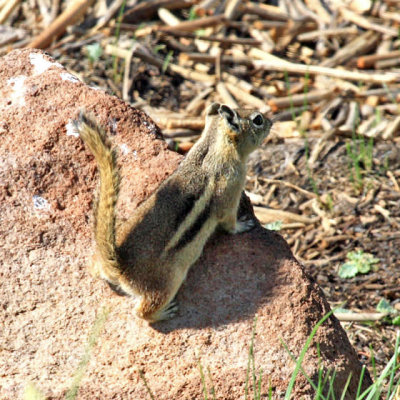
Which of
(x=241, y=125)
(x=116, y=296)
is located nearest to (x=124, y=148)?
(x=241, y=125)

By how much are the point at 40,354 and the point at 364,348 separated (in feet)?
8.48

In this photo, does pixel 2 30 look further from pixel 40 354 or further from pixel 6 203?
pixel 40 354

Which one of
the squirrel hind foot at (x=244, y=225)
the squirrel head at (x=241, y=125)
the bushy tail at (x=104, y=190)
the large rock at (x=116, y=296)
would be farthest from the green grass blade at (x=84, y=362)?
the squirrel head at (x=241, y=125)

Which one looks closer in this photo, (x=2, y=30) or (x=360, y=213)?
(x=360, y=213)

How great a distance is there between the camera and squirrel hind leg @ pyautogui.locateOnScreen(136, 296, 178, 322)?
3987 mm

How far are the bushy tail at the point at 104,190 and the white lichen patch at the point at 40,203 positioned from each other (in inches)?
22.2

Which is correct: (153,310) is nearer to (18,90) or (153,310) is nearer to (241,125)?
(241,125)

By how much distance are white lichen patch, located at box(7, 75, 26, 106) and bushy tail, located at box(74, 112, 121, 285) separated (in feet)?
3.52

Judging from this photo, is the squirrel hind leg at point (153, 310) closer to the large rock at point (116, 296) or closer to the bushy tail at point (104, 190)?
the large rock at point (116, 296)

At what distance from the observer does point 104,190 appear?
13.0 ft

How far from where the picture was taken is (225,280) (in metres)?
4.22

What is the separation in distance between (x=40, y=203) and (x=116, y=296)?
81cm

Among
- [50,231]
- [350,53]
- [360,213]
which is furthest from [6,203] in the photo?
[350,53]

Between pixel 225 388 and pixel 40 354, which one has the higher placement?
pixel 40 354
